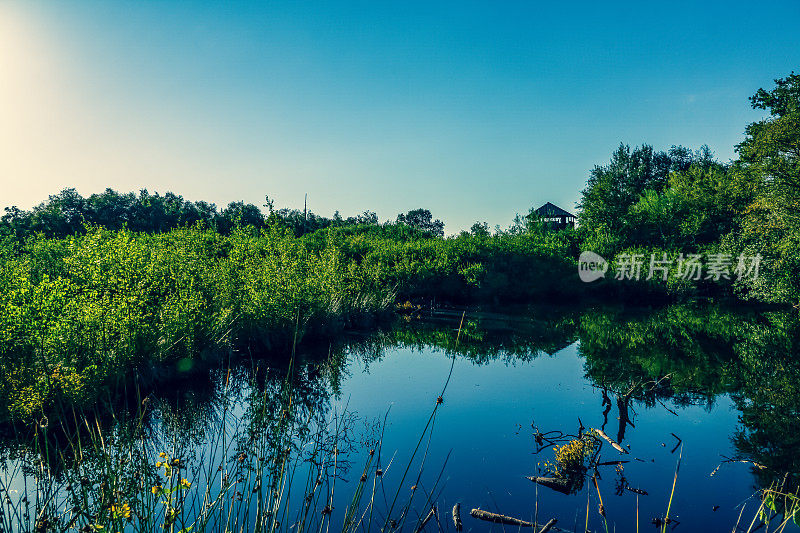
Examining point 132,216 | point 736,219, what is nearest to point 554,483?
point 736,219

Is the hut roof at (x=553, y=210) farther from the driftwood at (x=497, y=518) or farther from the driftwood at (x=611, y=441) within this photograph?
the driftwood at (x=497, y=518)

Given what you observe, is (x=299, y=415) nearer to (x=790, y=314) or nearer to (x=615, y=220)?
(x=790, y=314)

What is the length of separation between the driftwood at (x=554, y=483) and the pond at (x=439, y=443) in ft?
0.10

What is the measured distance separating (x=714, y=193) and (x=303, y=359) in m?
33.9

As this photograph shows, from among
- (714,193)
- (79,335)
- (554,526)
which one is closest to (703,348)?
(554,526)

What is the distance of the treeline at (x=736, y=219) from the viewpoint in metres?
19.6

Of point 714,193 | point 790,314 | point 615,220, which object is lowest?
point 790,314

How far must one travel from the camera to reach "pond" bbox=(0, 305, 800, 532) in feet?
11.3

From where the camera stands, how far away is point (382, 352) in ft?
39.2

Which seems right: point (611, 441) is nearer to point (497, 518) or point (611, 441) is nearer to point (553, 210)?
point (497, 518)

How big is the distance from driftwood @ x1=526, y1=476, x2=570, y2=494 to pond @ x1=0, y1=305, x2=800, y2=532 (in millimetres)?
30

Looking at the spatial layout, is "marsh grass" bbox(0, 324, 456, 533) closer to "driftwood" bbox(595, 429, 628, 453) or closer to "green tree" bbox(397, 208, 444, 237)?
"driftwood" bbox(595, 429, 628, 453)

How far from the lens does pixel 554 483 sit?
4957 millimetres

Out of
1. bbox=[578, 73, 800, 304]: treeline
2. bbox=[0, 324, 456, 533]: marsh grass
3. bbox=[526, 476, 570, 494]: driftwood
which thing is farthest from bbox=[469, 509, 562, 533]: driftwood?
bbox=[578, 73, 800, 304]: treeline
